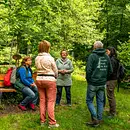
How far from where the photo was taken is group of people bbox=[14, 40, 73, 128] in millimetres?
7164

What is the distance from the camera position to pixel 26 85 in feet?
29.1

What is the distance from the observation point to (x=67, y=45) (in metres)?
21.8

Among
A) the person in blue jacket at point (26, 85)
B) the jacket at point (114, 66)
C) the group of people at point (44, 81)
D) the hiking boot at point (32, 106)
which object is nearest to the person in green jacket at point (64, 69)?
the group of people at point (44, 81)

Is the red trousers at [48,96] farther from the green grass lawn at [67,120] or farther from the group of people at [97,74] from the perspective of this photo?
the group of people at [97,74]

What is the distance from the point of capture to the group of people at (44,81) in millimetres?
7164

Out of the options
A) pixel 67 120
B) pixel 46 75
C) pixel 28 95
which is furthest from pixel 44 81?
pixel 28 95

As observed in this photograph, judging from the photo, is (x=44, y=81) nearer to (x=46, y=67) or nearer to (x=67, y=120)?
(x=46, y=67)

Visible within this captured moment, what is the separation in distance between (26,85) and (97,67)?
248 centimetres

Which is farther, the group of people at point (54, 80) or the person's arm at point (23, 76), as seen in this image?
the person's arm at point (23, 76)

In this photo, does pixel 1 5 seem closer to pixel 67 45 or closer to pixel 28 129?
pixel 28 129

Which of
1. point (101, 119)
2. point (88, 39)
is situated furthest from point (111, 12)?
point (101, 119)

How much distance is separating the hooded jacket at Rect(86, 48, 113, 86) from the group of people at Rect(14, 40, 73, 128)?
841 mm

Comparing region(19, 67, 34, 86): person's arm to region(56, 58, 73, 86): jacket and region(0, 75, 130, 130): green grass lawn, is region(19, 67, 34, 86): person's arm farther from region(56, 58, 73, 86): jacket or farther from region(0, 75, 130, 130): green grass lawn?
region(56, 58, 73, 86): jacket

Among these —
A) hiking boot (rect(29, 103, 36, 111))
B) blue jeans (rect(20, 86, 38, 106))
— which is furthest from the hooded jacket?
hiking boot (rect(29, 103, 36, 111))
